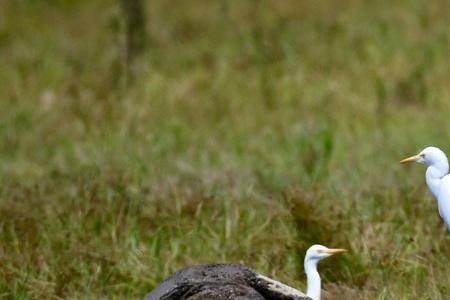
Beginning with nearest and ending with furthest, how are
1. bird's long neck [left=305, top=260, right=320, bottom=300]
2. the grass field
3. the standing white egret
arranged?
bird's long neck [left=305, top=260, right=320, bottom=300] → the standing white egret → the grass field

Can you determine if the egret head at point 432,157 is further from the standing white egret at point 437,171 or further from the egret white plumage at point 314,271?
the egret white plumage at point 314,271

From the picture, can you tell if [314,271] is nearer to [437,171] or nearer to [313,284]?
[313,284]

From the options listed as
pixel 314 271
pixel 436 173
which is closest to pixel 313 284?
pixel 314 271

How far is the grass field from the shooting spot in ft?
19.9

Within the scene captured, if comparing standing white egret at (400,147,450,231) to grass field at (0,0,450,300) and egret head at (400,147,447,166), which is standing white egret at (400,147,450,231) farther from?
grass field at (0,0,450,300)

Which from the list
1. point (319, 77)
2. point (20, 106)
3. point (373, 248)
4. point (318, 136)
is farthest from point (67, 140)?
point (373, 248)

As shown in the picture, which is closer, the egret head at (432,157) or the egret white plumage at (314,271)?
the egret white plumage at (314,271)

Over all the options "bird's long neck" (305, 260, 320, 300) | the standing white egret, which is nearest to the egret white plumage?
"bird's long neck" (305, 260, 320, 300)

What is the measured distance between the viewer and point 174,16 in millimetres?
12664

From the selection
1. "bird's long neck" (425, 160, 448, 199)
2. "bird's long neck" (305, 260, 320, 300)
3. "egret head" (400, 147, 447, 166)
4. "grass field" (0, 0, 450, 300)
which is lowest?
"grass field" (0, 0, 450, 300)

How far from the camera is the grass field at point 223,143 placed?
6.05 m

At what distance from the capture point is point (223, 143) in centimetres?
947

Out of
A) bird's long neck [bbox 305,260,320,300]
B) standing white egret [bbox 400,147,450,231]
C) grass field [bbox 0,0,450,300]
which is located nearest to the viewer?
bird's long neck [bbox 305,260,320,300]

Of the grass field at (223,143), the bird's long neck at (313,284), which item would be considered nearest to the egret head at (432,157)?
the grass field at (223,143)
